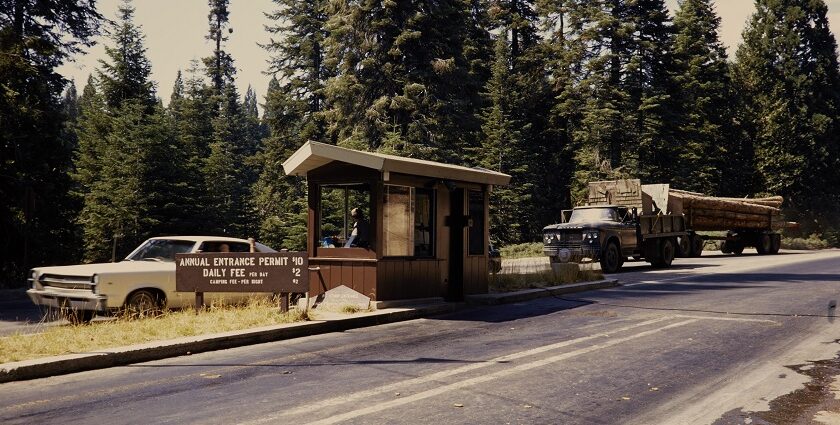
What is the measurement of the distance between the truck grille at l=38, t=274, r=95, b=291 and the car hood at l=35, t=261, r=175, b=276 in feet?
0.28

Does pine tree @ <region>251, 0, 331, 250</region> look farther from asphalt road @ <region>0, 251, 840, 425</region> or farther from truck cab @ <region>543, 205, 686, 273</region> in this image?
asphalt road @ <region>0, 251, 840, 425</region>

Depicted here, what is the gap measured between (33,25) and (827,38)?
6297 centimetres

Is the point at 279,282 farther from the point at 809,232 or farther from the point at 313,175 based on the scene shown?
the point at 809,232

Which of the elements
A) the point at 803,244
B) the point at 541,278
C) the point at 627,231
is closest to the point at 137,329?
the point at 541,278

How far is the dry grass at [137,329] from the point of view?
8805mm

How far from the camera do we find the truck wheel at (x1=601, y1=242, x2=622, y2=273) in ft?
77.0

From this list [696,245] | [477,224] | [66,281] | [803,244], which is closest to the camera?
[66,281]

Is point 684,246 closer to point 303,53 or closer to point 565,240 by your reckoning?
point 565,240

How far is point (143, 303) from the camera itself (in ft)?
39.0

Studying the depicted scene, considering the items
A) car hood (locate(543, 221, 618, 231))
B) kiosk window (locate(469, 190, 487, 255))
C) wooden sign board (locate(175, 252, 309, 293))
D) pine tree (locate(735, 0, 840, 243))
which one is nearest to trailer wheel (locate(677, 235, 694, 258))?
car hood (locate(543, 221, 618, 231))

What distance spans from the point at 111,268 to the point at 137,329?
7.19ft

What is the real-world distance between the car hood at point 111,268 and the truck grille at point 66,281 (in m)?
0.09

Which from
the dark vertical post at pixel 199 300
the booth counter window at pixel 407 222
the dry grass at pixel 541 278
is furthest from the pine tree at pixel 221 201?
the dark vertical post at pixel 199 300

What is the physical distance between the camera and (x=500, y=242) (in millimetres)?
43531
